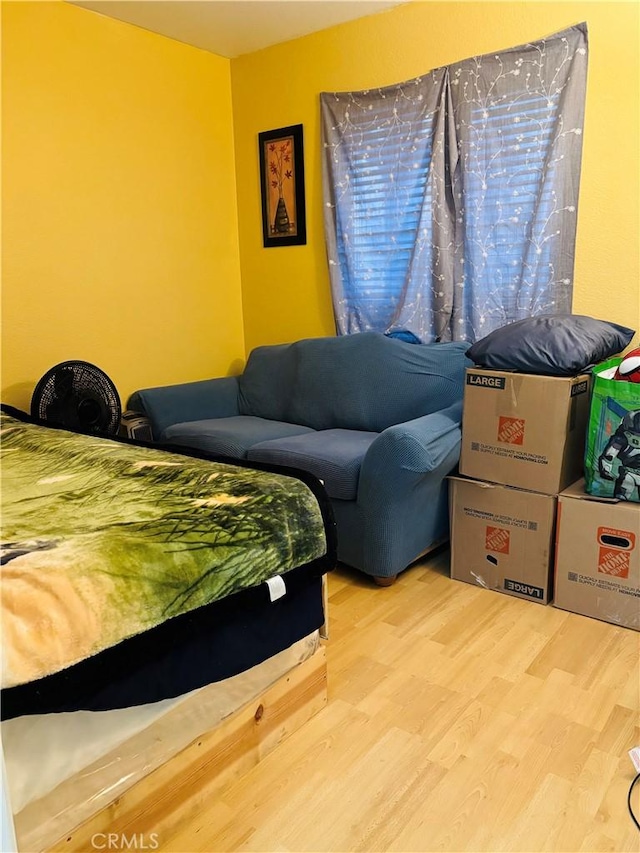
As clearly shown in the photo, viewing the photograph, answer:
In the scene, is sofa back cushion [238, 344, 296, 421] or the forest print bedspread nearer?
the forest print bedspread

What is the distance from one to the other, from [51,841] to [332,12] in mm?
3464

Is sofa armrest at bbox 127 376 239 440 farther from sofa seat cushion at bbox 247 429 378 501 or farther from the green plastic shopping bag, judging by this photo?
the green plastic shopping bag

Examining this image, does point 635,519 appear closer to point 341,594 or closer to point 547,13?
point 341,594

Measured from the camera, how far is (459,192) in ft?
9.91

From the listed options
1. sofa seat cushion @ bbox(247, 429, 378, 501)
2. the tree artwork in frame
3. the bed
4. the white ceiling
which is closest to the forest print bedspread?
the bed

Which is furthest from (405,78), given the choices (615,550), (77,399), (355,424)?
(615,550)

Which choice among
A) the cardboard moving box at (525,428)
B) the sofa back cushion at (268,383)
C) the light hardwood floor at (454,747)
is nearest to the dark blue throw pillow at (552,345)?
the cardboard moving box at (525,428)

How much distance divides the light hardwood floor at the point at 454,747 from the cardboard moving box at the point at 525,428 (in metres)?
0.52

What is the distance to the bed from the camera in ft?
3.79

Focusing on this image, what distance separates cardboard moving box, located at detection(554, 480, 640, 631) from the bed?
1049 mm

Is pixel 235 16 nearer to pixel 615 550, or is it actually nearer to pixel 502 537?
pixel 502 537

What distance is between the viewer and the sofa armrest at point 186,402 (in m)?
3.36

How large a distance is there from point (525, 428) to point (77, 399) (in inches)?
76.4

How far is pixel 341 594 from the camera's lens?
255cm
